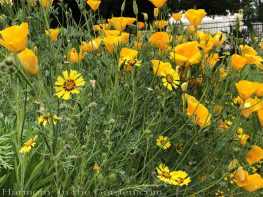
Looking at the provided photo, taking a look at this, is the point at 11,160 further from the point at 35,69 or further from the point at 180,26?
the point at 180,26

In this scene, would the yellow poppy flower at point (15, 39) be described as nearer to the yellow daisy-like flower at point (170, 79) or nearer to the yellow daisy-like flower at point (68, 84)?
the yellow daisy-like flower at point (68, 84)

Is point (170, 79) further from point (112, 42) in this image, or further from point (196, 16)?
point (196, 16)

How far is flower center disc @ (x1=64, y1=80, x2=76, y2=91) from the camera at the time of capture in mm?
1584

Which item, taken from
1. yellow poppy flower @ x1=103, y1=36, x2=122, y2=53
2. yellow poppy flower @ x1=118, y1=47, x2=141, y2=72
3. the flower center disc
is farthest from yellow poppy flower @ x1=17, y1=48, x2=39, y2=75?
yellow poppy flower @ x1=103, y1=36, x2=122, y2=53

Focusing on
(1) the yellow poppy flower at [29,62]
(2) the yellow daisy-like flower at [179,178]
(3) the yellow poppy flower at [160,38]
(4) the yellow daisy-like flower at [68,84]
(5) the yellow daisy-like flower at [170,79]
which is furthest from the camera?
(3) the yellow poppy flower at [160,38]

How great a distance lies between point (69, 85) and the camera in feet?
5.22

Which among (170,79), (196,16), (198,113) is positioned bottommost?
(198,113)

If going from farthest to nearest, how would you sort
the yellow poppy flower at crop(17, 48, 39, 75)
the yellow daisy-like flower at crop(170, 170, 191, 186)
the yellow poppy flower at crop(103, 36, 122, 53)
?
the yellow poppy flower at crop(103, 36, 122, 53)
the yellow daisy-like flower at crop(170, 170, 191, 186)
the yellow poppy flower at crop(17, 48, 39, 75)

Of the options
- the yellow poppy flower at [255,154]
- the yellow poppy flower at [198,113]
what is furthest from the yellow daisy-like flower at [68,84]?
the yellow poppy flower at [255,154]

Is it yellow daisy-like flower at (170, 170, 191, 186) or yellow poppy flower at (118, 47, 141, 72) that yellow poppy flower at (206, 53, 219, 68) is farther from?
yellow daisy-like flower at (170, 170, 191, 186)

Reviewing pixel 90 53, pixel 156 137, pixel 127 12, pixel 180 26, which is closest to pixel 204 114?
pixel 156 137

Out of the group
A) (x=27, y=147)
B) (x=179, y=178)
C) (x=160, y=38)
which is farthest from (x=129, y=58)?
(x=27, y=147)

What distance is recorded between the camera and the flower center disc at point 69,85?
5.20ft

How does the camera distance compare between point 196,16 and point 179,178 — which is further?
point 196,16
